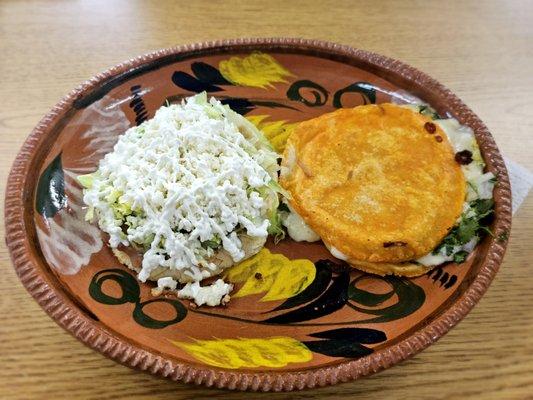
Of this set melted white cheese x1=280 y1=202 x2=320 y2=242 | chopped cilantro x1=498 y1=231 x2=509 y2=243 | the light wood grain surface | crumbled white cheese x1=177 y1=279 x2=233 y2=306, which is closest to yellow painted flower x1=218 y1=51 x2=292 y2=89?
the light wood grain surface

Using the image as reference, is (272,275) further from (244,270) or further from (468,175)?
(468,175)

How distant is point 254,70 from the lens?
175 cm

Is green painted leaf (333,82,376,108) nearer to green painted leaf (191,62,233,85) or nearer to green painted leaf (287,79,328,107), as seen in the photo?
green painted leaf (287,79,328,107)

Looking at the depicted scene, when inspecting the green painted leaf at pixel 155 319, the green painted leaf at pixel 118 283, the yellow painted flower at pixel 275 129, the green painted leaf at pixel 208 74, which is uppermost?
the green painted leaf at pixel 208 74

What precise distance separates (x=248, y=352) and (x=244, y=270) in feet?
0.87

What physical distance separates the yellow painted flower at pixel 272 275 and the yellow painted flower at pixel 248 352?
0.46 feet

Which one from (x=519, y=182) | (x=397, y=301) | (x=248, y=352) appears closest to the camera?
(x=248, y=352)

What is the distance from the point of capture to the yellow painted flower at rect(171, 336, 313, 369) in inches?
43.5

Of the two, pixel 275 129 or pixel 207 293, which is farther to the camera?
pixel 275 129

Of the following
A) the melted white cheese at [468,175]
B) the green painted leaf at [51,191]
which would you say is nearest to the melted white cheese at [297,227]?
the melted white cheese at [468,175]

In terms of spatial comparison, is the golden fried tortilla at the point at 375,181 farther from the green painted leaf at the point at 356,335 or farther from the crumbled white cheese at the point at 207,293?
the crumbled white cheese at the point at 207,293

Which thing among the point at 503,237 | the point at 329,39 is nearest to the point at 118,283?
the point at 503,237

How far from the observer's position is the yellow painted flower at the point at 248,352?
1104 millimetres

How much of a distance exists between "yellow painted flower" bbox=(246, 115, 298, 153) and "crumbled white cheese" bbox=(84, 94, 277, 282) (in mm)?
171
